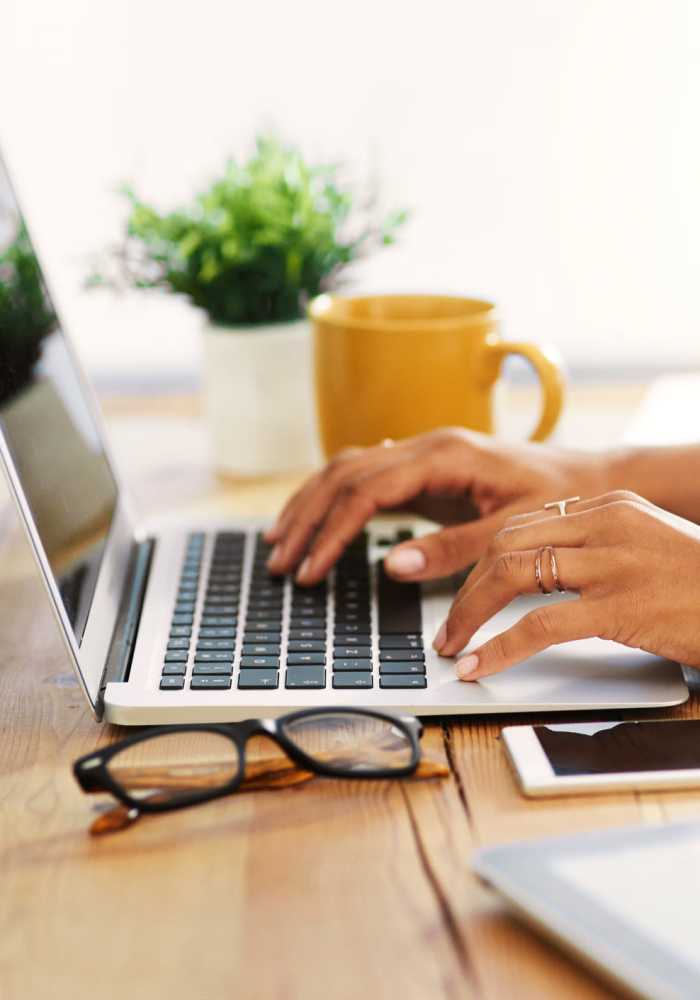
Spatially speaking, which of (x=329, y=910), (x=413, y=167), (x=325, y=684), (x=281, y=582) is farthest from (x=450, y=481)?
(x=413, y=167)

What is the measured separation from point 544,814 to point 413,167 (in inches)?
41.5

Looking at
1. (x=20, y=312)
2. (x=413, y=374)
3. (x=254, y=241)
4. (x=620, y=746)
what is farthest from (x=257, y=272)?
(x=620, y=746)

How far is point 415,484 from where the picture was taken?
0.83 m

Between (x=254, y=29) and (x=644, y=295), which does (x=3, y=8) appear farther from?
(x=644, y=295)

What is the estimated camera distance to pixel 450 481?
0.83 meters

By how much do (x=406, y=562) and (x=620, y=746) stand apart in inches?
8.8

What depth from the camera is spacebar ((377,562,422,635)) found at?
2.33 ft

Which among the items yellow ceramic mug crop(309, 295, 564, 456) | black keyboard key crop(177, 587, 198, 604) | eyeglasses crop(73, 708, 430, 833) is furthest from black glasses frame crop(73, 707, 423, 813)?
yellow ceramic mug crop(309, 295, 564, 456)

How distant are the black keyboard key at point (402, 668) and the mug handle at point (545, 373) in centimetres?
37

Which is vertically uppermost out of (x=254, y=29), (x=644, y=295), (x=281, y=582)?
(x=254, y=29)

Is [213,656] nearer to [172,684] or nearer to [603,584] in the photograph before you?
[172,684]

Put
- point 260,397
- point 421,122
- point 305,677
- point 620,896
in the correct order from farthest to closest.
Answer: point 421,122
point 260,397
point 305,677
point 620,896

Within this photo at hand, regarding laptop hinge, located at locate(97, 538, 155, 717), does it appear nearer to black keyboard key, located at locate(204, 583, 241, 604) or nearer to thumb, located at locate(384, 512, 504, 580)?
black keyboard key, located at locate(204, 583, 241, 604)

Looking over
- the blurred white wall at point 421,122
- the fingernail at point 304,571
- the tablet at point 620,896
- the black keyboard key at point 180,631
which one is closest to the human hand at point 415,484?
the fingernail at point 304,571
